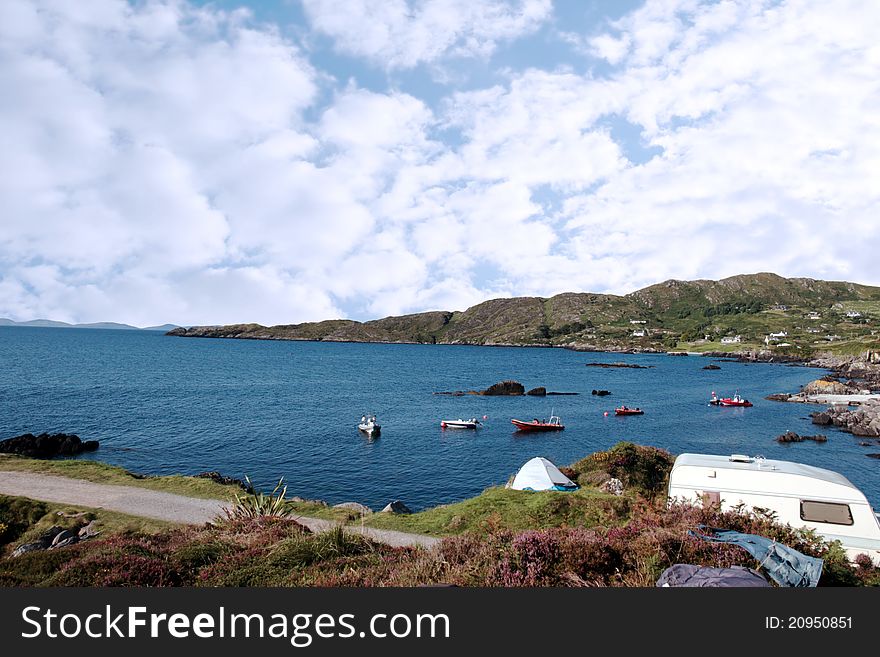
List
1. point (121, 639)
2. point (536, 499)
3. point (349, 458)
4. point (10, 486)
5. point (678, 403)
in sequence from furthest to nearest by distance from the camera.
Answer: point (678, 403) < point (349, 458) < point (10, 486) < point (536, 499) < point (121, 639)

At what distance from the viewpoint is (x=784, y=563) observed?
8.50m

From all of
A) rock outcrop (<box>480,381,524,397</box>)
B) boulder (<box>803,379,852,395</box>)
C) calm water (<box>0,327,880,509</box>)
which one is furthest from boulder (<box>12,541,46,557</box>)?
boulder (<box>803,379,852,395</box>)

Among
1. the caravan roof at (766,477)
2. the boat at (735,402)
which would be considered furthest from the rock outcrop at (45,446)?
the boat at (735,402)

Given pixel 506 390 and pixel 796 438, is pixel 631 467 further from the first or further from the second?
pixel 506 390

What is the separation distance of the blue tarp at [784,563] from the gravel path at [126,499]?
1337 centimetres

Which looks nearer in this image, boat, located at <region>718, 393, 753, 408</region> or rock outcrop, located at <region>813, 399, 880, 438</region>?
rock outcrop, located at <region>813, 399, 880, 438</region>

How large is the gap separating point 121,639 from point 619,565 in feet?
27.3

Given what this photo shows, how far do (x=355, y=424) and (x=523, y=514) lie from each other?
4134 centimetres

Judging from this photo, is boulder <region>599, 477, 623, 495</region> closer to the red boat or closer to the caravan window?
the caravan window

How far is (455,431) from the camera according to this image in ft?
192

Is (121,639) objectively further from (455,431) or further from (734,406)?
(734,406)

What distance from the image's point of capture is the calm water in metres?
40.5

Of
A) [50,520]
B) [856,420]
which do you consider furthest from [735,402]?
[50,520]

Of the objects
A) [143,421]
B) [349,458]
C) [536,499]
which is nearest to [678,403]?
[349,458]
